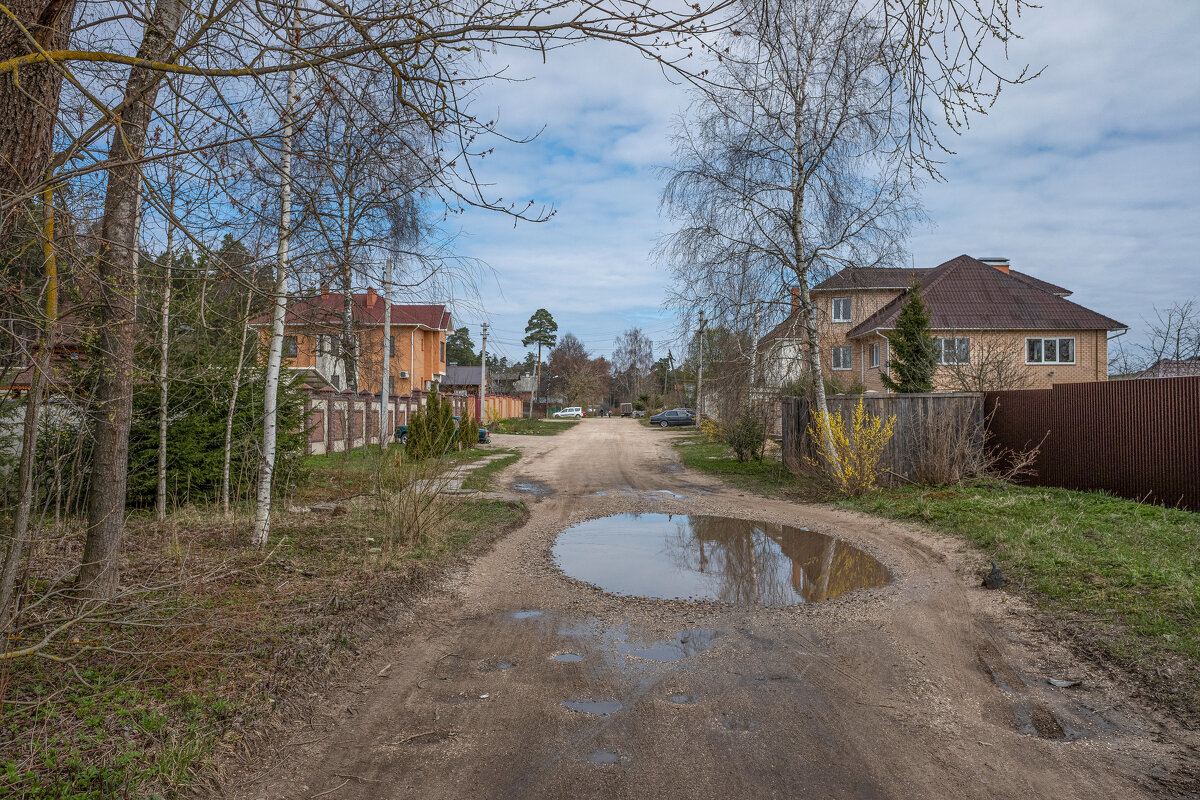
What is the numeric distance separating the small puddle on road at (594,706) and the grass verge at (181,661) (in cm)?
162

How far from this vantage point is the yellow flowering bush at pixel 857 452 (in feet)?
44.0

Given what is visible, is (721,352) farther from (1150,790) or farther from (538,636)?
(1150,790)

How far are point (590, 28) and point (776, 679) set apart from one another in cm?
404

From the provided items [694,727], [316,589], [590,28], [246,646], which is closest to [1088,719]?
[694,727]

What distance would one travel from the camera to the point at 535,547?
9.48m

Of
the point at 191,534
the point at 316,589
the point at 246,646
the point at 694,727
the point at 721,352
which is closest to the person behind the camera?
the point at 694,727

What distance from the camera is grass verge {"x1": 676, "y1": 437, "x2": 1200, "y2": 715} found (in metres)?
5.14

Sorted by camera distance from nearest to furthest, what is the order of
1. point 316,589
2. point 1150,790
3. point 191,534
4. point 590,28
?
point 590,28
point 1150,790
point 316,589
point 191,534

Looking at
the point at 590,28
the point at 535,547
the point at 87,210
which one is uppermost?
the point at 590,28

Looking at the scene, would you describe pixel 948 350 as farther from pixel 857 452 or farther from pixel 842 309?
pixel 857 452

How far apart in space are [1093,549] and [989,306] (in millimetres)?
26353

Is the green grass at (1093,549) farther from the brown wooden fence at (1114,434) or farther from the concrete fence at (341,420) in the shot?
the concrete fence at (341,420)

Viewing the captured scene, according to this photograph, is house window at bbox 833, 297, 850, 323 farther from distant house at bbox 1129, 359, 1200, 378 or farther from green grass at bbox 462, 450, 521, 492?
green grass at bbox 462, 450, 521, 492

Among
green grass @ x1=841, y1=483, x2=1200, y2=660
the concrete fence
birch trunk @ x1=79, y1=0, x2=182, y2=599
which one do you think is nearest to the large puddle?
green grass @ x1=841, y1=483, x2=1200, y2=660
